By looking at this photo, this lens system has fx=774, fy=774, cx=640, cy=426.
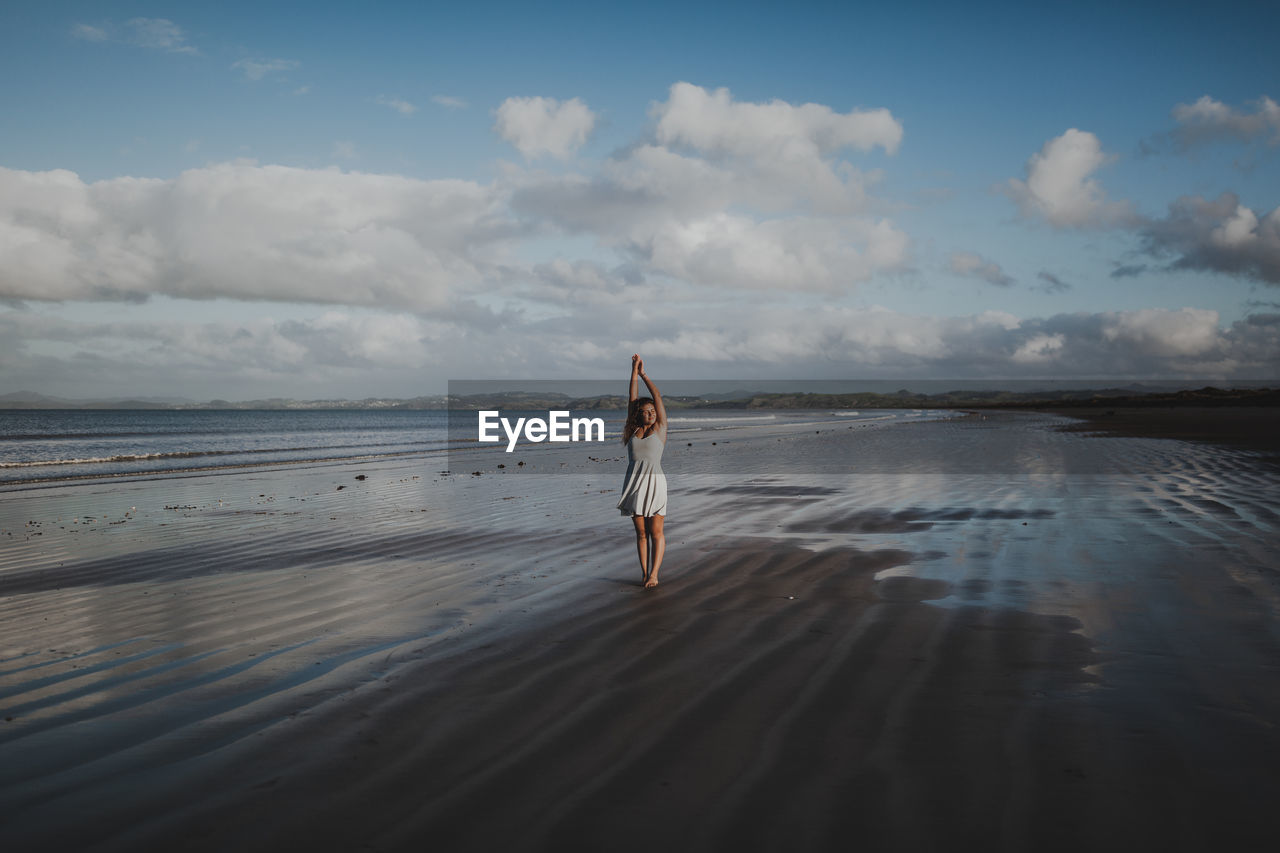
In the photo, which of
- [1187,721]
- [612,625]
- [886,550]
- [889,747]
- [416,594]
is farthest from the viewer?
[886,550]

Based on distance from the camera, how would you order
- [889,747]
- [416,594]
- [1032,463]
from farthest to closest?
[1032,463], [416,594], [889,747]

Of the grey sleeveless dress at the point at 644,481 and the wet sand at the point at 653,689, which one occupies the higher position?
the grey sleeveless dress at the point at 644,481

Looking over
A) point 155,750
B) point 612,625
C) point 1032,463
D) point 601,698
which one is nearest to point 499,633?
point 612,625

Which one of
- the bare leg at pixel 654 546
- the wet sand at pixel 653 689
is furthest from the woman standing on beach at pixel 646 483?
the wet sand at pixel 653 689

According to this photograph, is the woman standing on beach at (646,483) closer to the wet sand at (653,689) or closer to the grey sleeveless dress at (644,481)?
the grey sleeveless dress at (644,481)

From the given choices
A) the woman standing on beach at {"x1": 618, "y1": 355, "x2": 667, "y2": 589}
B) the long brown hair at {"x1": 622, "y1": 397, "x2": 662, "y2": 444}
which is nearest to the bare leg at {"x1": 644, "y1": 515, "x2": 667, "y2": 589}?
the woman standing on beach at {"x1": 618, "y1": 355, "x2": 667, "y2": 589}

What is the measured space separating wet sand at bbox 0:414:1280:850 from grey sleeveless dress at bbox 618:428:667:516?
0.81 metres

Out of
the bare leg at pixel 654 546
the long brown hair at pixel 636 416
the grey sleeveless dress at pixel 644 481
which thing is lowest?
the bare leg at pixel 654 546

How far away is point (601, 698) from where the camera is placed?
465 cm

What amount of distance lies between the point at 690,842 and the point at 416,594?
5.12 meters

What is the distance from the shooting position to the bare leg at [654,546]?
766 cm

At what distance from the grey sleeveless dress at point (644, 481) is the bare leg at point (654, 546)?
0.32 ft

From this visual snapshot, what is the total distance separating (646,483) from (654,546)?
640 millimetres

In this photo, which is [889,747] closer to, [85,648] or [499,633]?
[499,633]
